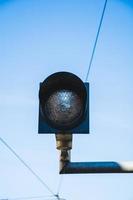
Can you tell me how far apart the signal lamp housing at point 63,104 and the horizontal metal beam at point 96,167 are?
10.8 inches

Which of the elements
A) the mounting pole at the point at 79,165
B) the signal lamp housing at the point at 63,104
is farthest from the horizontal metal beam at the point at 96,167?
the signal lamp housing at the point at 63,104

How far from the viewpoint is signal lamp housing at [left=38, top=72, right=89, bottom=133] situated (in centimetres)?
137

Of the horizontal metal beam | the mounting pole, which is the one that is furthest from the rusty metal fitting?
the horizontal metal beam

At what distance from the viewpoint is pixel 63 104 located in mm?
1398

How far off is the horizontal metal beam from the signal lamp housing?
275 millimetres

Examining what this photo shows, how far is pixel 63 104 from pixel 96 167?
386 millimetres

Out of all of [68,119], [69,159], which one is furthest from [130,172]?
[68,119]

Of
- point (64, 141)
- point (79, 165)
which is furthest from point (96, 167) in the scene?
point (64, 141)

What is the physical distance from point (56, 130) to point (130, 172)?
0.44 m

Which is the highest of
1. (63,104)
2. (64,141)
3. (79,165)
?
(63,104)

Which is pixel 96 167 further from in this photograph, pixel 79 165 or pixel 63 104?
pixel 63 104

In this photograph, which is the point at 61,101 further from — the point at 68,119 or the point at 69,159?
the point at 69,159

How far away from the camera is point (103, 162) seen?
5.18 ft

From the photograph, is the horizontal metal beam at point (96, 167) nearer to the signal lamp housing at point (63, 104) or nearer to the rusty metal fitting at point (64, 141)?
the rusty metal fitting at point (64, 141)
